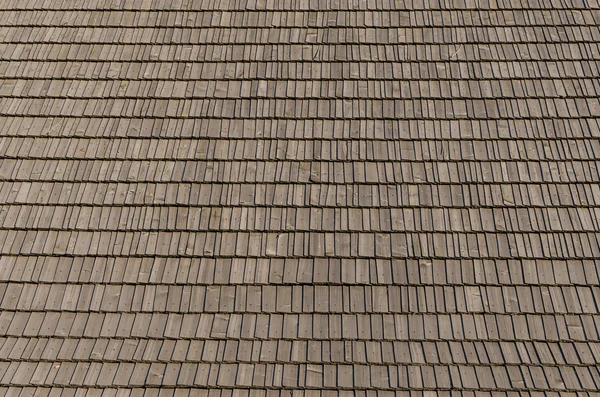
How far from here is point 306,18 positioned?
5.34 metres

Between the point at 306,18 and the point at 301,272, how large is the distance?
2.50 metres

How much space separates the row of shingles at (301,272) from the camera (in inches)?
160

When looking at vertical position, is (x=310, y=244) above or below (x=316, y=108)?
below

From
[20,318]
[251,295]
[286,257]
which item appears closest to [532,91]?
[286,257]

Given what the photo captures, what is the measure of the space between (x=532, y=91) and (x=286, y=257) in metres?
2.51

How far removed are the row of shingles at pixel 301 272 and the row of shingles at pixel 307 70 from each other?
1.68 m

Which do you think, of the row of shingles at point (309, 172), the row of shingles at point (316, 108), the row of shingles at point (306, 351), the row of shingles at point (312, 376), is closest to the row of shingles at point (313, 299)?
the row of shingles at point (306, 351)

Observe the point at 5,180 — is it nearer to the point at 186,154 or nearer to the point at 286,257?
the point at 186,154

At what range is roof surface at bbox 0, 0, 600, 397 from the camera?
385cm

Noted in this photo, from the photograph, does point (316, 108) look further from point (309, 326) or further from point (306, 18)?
point (309, 326)

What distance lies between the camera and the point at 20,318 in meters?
4.03

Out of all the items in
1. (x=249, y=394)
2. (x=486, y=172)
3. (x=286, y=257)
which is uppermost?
(x=486, y=172)

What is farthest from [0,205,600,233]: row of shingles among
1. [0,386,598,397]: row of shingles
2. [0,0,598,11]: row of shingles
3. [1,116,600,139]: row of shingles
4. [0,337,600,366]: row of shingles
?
[0,0,598,11]: row of shingles

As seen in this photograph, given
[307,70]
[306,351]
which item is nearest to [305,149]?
[307,70]
